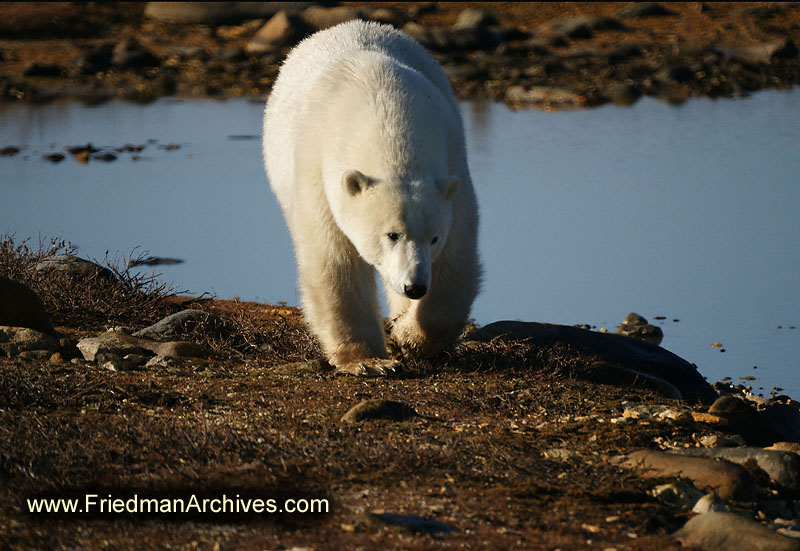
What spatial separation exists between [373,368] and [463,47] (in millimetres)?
18932

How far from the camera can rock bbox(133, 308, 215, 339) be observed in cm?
682

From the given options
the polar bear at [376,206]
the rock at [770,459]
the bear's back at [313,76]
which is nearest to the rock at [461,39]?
the bear's back at [313,76]

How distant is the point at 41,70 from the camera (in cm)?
2333

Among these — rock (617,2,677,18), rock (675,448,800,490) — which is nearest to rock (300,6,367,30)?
rock (617,2,677,18)

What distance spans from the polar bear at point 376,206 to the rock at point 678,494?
5.06 feet

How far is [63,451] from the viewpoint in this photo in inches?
166

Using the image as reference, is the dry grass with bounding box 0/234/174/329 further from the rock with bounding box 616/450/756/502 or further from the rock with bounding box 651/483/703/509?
the rock with bounding box 651/483/703/509

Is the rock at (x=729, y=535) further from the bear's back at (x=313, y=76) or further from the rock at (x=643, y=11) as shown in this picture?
the rock at (x=643, y=11)

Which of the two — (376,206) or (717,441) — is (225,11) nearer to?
(376,206)

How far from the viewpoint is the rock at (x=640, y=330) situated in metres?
7.96

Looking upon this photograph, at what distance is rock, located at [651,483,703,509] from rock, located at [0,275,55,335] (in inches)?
155

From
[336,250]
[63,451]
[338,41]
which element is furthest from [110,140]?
[63,451]

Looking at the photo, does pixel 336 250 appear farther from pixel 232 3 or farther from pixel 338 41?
pixel 232 3

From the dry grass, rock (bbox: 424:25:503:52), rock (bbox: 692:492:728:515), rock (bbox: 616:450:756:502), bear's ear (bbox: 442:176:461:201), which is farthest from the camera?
rock (bbox: 424:25:503:52)
